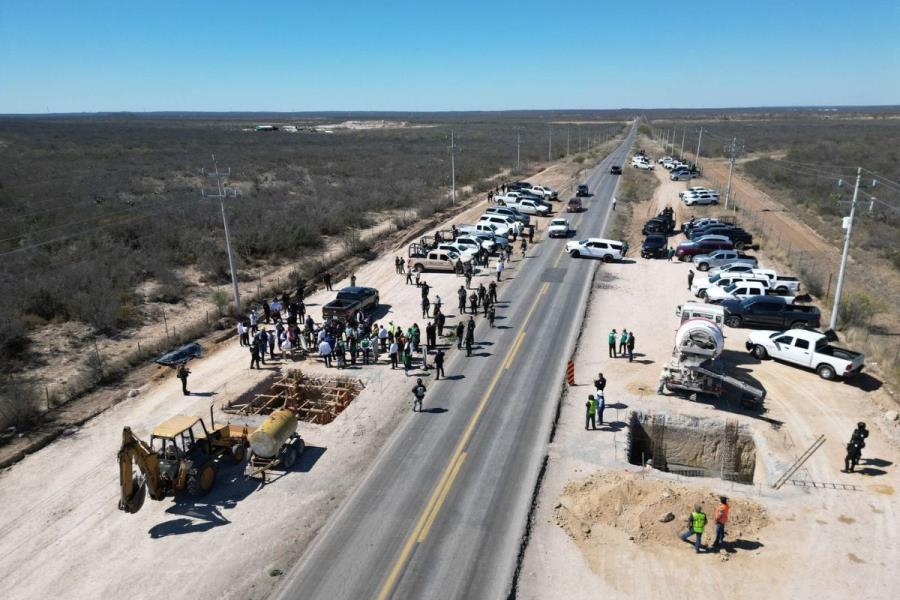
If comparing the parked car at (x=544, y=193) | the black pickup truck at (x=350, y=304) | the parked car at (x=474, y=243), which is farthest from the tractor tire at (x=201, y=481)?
the parked car at (x=544, y=193)

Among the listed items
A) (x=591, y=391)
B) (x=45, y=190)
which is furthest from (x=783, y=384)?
(x=45, y=190)

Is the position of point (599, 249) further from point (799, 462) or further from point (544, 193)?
point (544, 193)

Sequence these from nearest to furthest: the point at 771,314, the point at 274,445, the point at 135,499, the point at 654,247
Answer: the point at 135,499, the point at 274,445, the point at 771,314, the point at 654,247

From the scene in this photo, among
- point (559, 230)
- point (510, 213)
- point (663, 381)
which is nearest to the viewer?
point (663, 381)

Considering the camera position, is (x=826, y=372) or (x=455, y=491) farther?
(x=826, y=372)

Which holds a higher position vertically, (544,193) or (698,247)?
(544,193)

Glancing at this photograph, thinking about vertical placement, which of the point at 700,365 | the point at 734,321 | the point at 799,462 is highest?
the point at 700,365

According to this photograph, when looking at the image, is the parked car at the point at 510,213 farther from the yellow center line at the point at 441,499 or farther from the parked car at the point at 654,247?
the yellow center line at the point at 441,499

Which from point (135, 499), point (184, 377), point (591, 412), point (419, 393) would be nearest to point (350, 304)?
point (184, 377)
